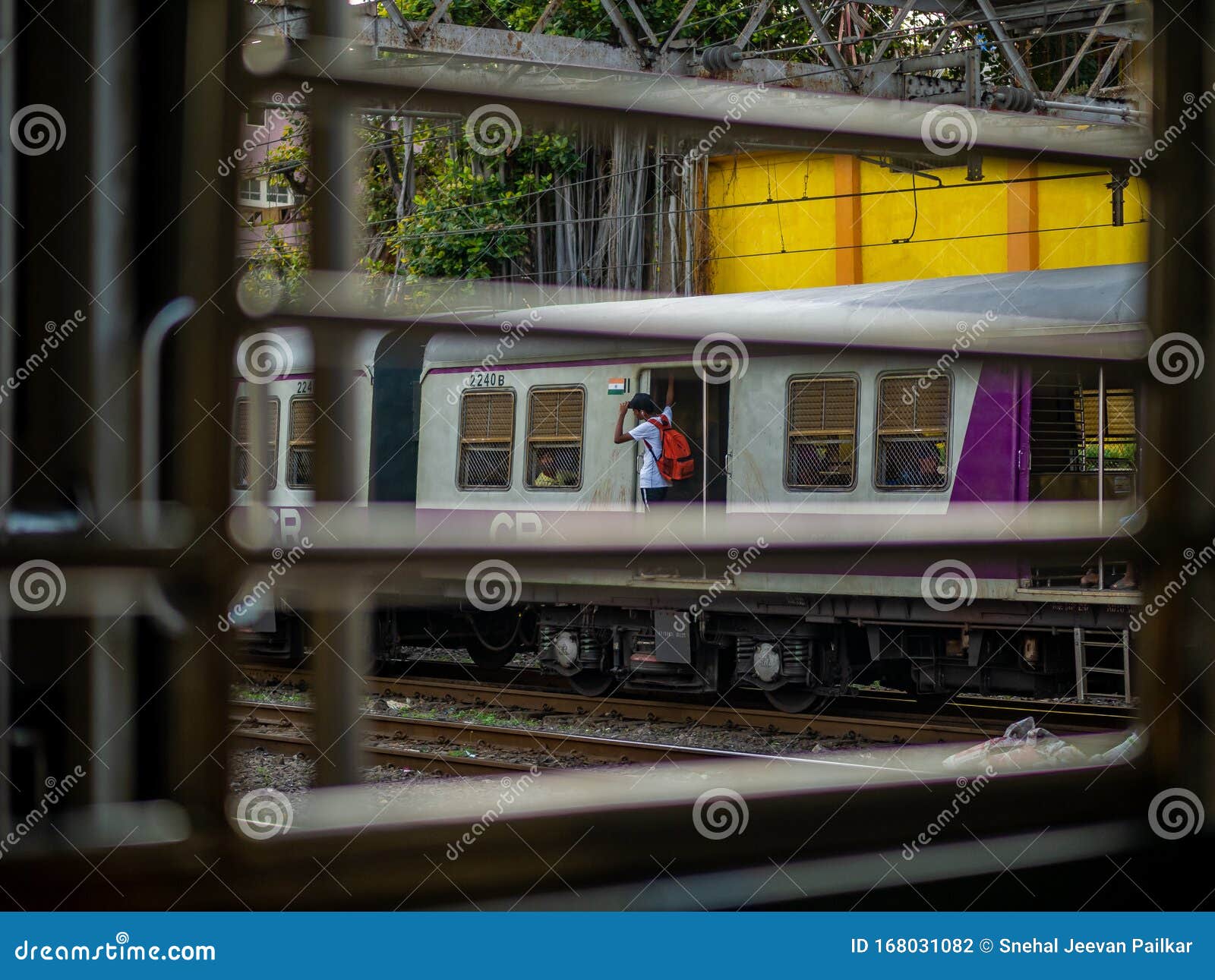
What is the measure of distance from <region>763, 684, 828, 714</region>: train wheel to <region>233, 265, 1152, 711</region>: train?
23 millimetres

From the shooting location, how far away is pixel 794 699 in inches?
357

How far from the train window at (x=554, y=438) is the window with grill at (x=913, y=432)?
2127mm

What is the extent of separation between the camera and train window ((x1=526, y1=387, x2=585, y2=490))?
30.8 ft

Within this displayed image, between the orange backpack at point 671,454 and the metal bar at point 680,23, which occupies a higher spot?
the metal bar at point 680,23

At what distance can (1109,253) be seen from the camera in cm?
1362

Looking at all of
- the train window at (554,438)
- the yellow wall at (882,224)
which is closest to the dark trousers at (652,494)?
the train window at (554,438)

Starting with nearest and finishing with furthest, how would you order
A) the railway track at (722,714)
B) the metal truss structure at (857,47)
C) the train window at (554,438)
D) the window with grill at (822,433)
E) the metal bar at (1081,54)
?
1. the railway track at (722,714)
2. the metal truss structure at (857,47)
3. the window with grill at (822,433)
4. the train window at (554,438)
5. the metal bar at (1081,54)

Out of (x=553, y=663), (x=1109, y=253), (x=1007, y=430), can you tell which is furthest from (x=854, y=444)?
(x=1109, y=253)

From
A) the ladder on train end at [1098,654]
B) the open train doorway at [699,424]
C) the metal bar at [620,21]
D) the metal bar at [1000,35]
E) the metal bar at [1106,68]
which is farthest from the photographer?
the metal bar at [1106,68]

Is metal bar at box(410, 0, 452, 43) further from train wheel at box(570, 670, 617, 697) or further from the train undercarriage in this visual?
train wheel at box(570, 670, 617, 697)

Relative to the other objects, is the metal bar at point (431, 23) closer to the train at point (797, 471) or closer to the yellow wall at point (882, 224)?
the train at point (797, 471)

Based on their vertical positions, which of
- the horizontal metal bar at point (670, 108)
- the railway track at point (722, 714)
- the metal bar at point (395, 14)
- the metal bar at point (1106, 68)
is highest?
the metal bar at point (1106, 68)

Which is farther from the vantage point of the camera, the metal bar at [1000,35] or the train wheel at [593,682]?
the train wheel at [593,682]

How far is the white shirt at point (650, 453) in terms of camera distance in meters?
8.84
